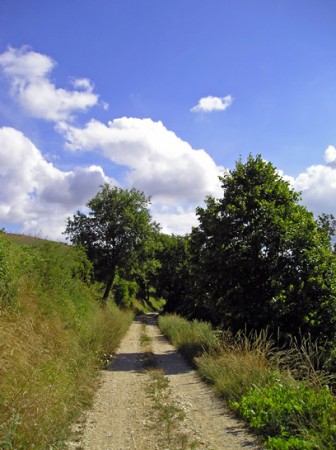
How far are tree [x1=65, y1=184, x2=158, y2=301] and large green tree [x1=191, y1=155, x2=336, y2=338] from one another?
20.2 m

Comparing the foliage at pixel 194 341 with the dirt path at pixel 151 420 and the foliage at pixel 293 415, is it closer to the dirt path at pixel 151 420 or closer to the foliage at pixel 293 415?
the dirt path at pixel 151 420

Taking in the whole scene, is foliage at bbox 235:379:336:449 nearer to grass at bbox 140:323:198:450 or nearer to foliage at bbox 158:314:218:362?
grass at bbox 140:323:198:450

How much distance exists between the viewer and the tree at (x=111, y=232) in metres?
38.5

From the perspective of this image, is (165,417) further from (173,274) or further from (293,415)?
(173,274)

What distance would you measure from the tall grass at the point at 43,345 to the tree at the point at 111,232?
19783 millimetres

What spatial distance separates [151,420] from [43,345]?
294cm

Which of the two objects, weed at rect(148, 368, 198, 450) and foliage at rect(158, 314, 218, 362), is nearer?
weed at rect(148, 368, 198, 450)

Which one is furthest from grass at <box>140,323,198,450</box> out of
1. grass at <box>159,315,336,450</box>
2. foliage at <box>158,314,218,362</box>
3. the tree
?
the tree

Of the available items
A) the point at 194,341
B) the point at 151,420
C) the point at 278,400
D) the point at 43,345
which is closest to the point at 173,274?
the point at 194,341

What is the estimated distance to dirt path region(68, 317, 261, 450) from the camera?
6.23 meters

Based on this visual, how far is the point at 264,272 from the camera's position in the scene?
1698cm

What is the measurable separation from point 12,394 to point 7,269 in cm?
476

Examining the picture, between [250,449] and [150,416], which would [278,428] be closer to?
[250,449]

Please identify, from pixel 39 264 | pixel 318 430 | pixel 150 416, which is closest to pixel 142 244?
pixel 39 264
